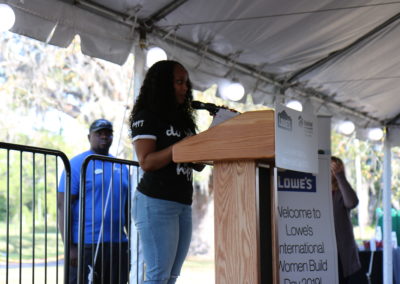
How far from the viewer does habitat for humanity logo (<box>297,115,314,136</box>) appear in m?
2.63

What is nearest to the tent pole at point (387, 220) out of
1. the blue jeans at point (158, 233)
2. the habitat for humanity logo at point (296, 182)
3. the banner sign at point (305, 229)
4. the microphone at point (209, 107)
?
the banner sign at point (305, 229)

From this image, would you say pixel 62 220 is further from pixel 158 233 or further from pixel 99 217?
pixel 158 233

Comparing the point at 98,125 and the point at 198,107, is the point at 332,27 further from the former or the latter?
the point at 198,107

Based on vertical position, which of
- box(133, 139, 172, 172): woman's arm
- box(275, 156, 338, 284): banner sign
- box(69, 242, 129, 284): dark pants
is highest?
box(133, 139, 172, 172): woman's arm

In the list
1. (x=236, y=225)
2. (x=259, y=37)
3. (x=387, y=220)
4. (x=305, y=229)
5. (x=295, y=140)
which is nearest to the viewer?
(x=236, y=225)

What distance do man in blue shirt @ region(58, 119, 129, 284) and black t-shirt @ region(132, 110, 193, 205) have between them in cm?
167

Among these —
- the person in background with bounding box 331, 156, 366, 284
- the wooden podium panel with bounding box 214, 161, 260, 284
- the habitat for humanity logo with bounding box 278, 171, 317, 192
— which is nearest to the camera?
the wooden podium panel with bounding box 214, 161, 260, 284

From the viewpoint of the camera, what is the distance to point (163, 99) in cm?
310

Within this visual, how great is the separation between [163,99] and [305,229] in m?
1.01

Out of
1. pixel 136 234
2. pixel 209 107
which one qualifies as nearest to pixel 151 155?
pixel 209 107

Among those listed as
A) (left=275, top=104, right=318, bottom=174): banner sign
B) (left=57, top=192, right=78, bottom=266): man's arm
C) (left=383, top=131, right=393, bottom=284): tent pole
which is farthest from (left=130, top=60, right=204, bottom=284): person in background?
(left=383, top=131, right=393, bottom=284): tent pole

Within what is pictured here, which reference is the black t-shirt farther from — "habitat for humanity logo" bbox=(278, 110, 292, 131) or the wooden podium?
"habitat for humanity logo" bbox=(278, 110, 292, 131)

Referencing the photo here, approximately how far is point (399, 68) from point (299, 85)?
1.32m

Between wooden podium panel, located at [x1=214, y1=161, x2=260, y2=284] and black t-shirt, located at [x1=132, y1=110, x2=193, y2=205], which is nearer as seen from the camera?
wooden podium panel, located at [x1=214, y1=161, x2=260, y2=284]
